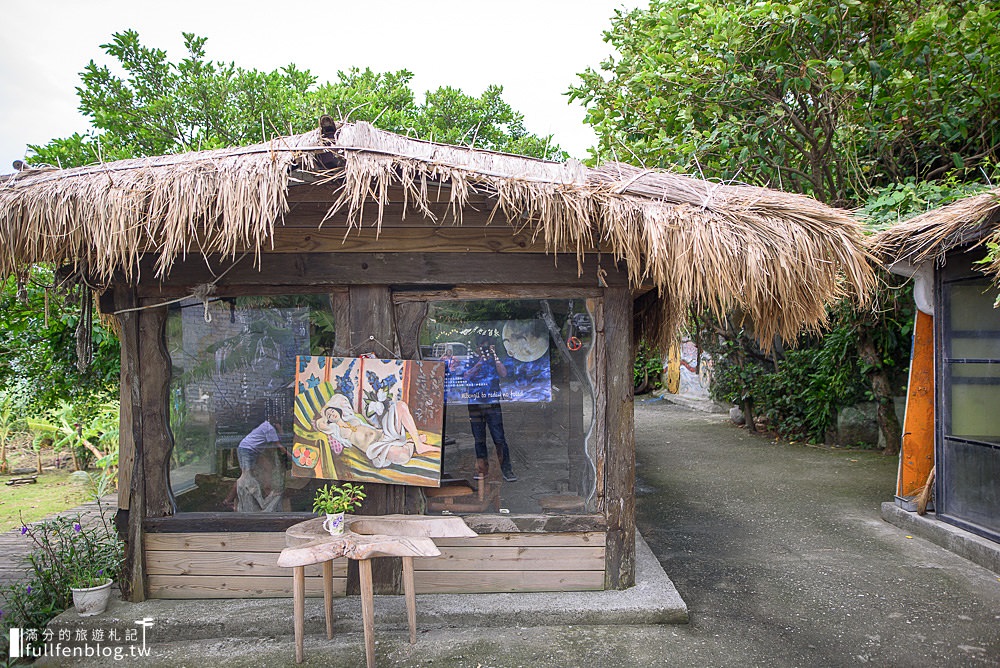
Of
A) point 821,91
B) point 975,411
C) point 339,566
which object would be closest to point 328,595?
point 339,566

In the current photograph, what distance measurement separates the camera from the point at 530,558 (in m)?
3.71

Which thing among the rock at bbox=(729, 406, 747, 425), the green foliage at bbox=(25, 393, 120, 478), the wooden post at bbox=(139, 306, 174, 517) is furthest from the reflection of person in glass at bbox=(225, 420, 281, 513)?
the rock at bbox=(729, 406, 747, 425)

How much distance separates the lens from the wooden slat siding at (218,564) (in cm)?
369

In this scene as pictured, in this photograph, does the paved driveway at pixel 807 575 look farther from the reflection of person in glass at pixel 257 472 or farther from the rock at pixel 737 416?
the rock at pixel 737 416

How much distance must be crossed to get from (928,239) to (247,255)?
447 cm

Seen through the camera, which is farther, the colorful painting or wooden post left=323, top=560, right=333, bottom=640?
the colorful painting

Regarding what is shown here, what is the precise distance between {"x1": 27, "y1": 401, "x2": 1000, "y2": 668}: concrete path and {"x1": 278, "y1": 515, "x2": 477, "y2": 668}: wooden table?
0.75ft

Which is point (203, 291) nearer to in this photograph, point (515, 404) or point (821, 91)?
point (515, 404)

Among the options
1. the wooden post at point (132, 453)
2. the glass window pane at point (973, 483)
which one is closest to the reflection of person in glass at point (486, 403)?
the wooden post at point (132, 453)

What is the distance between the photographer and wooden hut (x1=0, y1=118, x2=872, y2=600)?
332 cm

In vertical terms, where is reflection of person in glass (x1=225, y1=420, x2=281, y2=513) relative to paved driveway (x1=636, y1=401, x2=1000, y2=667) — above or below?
above

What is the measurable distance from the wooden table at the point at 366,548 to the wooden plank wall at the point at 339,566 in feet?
1.27

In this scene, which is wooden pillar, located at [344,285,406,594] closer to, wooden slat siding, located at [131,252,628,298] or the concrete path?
wooden slat siding, located at [131,252,628,298]

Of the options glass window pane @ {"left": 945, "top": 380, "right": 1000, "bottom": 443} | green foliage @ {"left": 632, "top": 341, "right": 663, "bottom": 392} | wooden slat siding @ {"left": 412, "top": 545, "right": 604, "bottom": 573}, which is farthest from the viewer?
green foliage @ {"left": 632, "top": 341, "right": 663, "bottom": 392}
